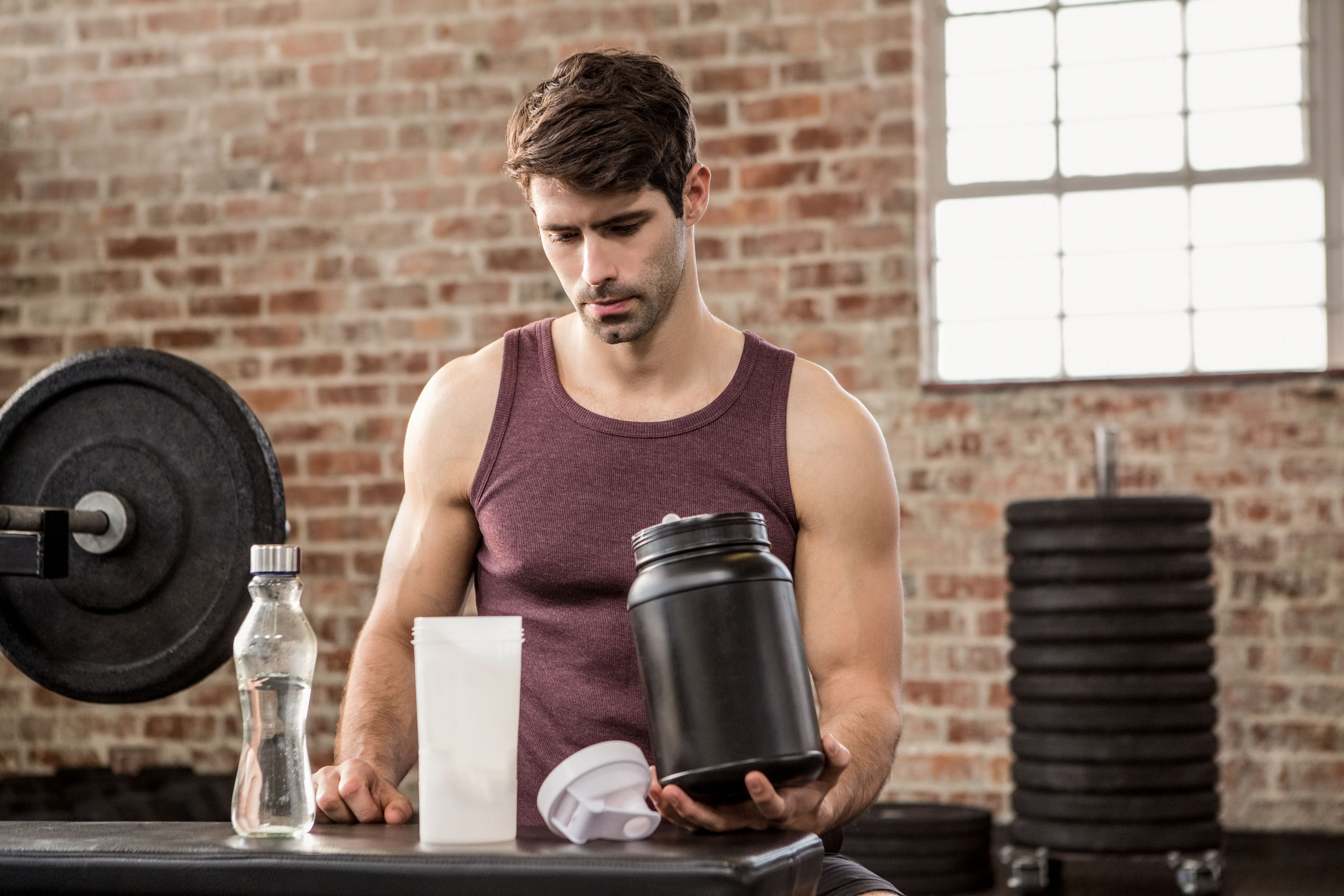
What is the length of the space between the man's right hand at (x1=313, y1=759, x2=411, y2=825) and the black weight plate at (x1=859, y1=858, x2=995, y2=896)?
2.04 m

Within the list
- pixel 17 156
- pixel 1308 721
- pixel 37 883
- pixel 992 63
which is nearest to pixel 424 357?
pixel 17 156

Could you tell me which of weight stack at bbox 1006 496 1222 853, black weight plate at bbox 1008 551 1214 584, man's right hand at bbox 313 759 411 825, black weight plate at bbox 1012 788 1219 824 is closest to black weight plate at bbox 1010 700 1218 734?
weight stack at bbox 1006 496 1222 853

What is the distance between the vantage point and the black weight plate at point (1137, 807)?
302cm

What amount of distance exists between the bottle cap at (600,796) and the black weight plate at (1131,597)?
2.22 m

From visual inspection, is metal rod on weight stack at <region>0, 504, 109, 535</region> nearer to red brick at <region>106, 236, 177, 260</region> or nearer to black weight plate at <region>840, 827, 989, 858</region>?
black weight plate at <region>840, 827, 989, 858</region>

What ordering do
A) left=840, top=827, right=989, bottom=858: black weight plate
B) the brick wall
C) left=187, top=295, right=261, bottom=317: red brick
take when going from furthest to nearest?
left=187, top=295, right=261, bottom=317: red brick → the brick wall → left=840, top=827, right=989, bottom=858: black weight plate

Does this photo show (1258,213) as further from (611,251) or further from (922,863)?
(611,251)

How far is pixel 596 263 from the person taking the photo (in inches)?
58.4

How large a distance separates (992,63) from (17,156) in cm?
276

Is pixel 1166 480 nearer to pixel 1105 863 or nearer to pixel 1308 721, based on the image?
pixel 1308 721

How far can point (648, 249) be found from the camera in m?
1.51

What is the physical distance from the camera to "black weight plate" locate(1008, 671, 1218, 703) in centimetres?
304

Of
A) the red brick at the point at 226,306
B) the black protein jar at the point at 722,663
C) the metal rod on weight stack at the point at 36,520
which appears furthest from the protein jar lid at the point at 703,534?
the red brick at the point at 226,306

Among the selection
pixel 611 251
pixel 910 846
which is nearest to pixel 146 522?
pixel 611 251
